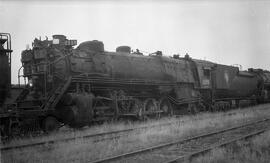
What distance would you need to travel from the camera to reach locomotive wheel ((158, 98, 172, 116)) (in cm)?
1838

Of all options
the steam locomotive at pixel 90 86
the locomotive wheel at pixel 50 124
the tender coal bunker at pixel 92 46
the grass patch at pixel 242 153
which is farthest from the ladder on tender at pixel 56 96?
the grass patch at pixel 242 153

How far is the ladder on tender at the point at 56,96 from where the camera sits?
1228 centimetres

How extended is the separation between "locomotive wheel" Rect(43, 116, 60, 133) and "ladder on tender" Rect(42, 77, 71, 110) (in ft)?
2.07

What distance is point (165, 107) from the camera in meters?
18.6

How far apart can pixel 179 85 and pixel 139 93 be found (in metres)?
3.66

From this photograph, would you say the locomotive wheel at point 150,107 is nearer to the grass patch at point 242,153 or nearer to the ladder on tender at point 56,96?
the ladder on tender at point 56,96

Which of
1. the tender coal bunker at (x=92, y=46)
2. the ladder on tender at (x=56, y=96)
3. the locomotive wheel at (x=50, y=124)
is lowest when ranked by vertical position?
the locomotive wheel at (x=50, y=124)

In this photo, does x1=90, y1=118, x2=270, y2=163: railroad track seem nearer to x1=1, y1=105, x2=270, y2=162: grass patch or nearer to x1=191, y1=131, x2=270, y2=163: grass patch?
x1=191, y1=131, x2=270, y2=163: grass patch

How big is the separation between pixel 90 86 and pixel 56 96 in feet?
6.47

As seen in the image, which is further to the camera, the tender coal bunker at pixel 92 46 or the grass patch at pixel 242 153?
the tender coal bunker at pixel 92 46

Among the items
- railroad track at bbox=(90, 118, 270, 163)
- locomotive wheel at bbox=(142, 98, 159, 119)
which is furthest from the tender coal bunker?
railroad track at bbox=(90, 118, 270, 163)

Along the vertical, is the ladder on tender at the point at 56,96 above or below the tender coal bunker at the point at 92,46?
below

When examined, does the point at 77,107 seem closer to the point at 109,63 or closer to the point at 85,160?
the point at 109,63

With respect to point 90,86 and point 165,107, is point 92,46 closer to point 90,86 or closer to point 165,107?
point 90,86
